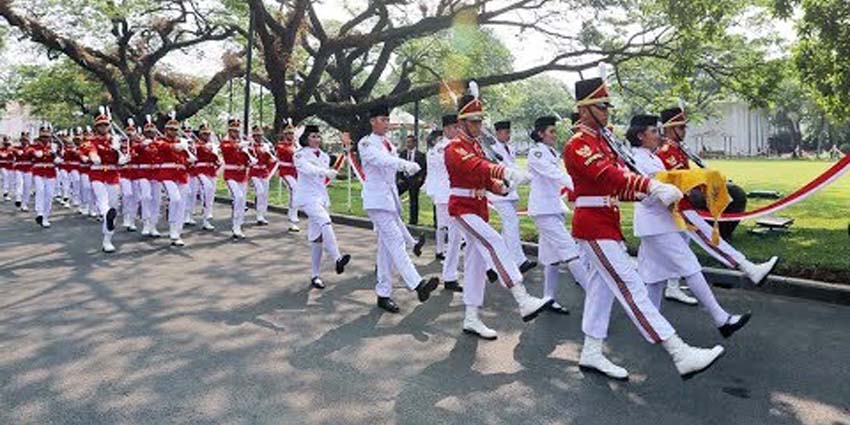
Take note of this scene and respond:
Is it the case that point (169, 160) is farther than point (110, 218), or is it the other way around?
point (169, 160)

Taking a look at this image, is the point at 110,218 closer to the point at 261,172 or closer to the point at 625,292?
the point at 261,172

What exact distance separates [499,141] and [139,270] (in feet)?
15.7

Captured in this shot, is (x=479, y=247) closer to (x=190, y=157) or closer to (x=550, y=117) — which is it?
(x=550, y=117)

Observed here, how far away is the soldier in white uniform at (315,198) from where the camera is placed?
8023 millimetres

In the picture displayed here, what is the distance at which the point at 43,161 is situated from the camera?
16234 mm

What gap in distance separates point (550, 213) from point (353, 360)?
Result: 8.80 ft

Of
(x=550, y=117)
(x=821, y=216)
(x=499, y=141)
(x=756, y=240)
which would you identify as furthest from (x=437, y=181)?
(x=821, y=216)

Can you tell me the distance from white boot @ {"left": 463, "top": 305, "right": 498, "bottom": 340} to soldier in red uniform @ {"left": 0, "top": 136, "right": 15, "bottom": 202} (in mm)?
19171

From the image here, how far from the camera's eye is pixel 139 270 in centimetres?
903

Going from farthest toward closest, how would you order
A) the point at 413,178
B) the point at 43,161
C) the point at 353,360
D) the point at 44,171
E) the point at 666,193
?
1. the point at 43,161
2. the point at 44,171
3. the point at 413,178
4. the point at 353,360
5. the point at 666,193

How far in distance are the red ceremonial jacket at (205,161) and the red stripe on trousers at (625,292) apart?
10.4m

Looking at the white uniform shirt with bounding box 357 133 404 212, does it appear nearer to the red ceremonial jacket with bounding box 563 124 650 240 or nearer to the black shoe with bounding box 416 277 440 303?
the black shoe with bounding box 416 277 440 303

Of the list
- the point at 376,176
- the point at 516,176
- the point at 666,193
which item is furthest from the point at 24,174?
the point at 666,193

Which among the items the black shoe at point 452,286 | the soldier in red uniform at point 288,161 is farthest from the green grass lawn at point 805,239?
the black shoe at point 452,286
